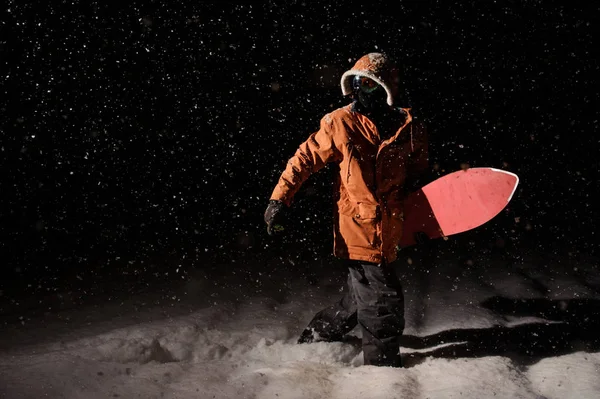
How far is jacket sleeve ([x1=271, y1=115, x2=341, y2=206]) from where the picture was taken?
2.35 m

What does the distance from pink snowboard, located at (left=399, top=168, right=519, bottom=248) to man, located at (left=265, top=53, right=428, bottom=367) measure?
0.37 metres

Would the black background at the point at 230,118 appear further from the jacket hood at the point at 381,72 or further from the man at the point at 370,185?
the jacket hood at the point at 381,72

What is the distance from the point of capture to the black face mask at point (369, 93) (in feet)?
7.60

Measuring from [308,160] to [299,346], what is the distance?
1.20 meters

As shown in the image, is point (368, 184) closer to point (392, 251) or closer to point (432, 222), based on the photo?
point (392, 251)

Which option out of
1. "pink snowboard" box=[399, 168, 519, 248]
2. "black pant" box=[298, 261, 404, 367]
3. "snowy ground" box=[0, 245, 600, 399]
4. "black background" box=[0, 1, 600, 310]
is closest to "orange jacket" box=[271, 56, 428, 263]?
"black pant" box=[298, 261, 404, 367]

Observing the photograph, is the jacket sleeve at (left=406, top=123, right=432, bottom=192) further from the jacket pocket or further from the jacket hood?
the jacket pocket

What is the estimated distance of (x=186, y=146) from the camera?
6273 millimetres

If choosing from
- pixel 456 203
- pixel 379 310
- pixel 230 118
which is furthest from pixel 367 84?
pixel 230 118

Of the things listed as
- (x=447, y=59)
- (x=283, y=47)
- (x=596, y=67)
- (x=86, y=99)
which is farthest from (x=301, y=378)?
(x=596, y=67)

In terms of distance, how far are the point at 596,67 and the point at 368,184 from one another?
755cm

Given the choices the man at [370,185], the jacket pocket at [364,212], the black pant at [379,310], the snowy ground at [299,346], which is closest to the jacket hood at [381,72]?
the man at [370,185]

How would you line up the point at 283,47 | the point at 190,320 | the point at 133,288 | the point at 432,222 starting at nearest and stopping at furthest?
the point at 432,222
the point at 190,320
the point at 133,288
the point at 283,47

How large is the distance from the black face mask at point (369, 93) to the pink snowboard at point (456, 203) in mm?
728
